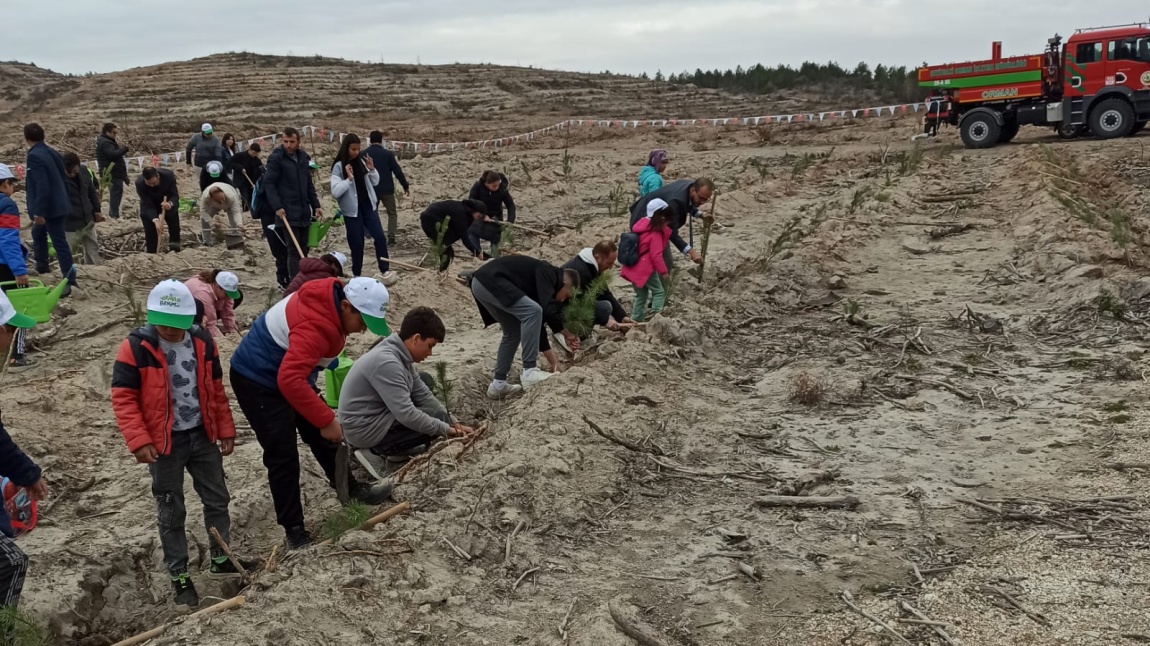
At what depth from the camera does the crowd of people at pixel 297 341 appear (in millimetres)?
4176

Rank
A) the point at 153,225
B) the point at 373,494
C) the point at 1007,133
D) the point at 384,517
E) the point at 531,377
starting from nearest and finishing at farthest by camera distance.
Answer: the point at 384,517, the point at 373,494, the point at 531,377, the point at 153,225, the point at 1007,133

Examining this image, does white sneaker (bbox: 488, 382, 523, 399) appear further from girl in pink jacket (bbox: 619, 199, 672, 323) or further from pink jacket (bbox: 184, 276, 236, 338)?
pink jacket (bbox: 184, 276, 236, 338)

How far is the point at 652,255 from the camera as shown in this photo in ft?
25.1

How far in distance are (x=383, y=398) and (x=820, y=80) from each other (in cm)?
3674

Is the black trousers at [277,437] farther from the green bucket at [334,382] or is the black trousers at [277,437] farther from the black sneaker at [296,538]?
the green bucket at [334,382]

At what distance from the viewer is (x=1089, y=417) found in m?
5.47

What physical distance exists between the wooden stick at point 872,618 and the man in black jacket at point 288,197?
6.68m

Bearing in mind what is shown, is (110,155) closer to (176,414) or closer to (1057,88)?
(176,414)

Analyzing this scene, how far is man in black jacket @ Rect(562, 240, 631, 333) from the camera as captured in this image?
23.5ft

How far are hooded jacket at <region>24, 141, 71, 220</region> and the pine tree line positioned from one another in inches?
1211

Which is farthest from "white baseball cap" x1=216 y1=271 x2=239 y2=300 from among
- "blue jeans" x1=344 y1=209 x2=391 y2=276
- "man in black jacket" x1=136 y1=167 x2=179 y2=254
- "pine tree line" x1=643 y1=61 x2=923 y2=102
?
"pine tree line" x1=643 y1=61 x2=923 y2=102

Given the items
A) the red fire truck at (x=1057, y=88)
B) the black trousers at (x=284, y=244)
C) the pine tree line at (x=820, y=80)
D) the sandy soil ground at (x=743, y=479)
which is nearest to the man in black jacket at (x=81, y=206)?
the sandy soil ground at (x=743, y=479)

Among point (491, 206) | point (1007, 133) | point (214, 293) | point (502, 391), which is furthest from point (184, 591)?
point (1007, 133)

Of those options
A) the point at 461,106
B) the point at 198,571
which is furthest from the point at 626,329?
the point at 461,106
